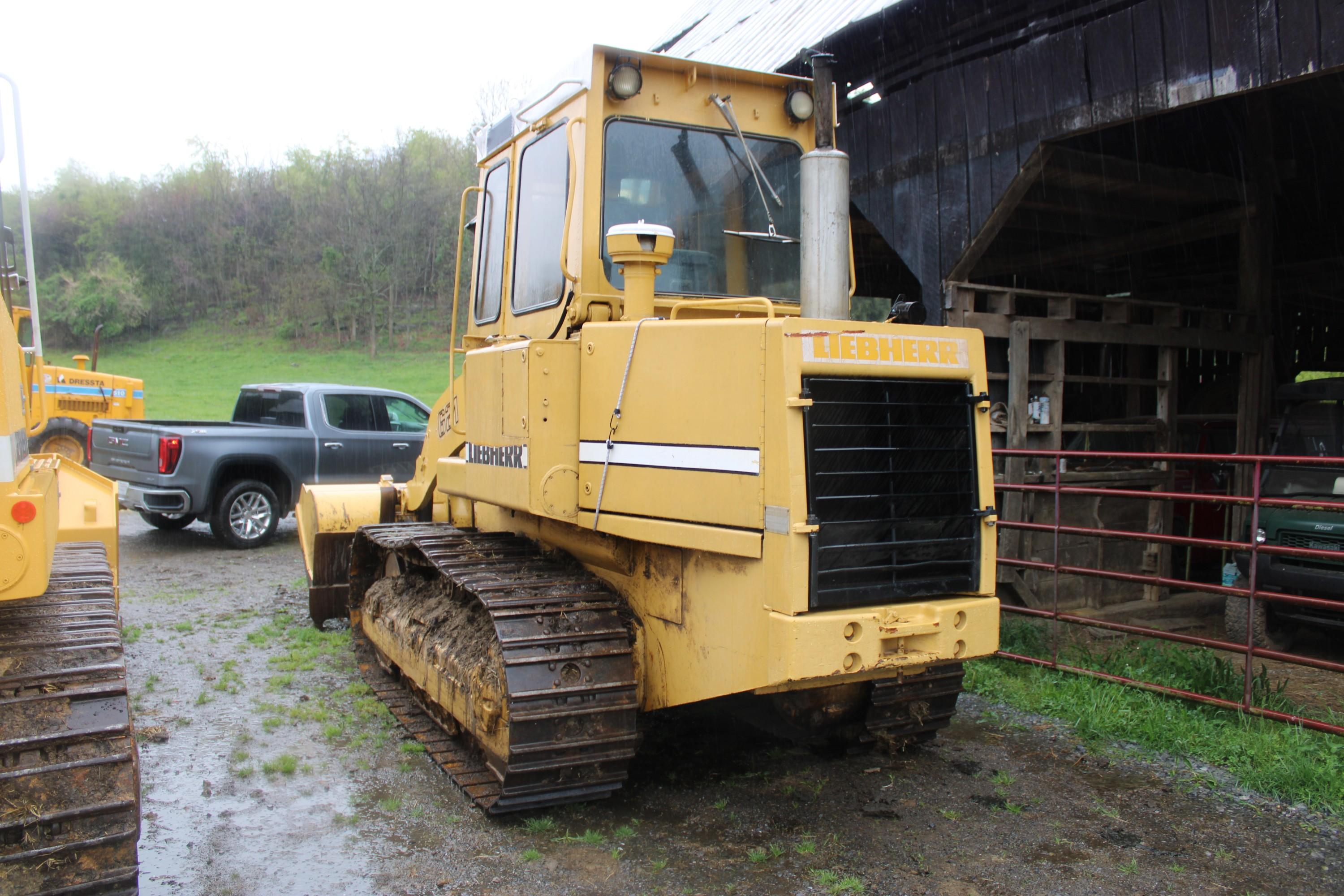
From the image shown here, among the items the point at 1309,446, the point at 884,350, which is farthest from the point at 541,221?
the point at 1309,446

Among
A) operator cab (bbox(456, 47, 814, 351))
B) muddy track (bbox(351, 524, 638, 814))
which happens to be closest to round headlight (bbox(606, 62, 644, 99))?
operator cab (bbox(456, 47, 814, 351))

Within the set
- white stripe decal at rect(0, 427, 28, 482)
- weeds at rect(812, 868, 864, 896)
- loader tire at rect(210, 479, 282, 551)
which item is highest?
white stripe decal at rect(0, 427, 28, 482)

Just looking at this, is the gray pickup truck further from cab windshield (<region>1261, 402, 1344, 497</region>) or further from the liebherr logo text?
cab windshield (<region>1261, 402, 1344, 497</region>)

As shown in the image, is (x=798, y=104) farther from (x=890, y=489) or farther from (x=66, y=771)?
(x=66, y=771)

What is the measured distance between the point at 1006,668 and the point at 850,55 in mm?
5225

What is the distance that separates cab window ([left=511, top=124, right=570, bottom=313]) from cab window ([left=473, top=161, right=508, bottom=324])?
0.20 metres

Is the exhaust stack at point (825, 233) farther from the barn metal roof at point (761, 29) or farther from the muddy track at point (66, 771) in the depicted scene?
the barn metal roof at point (761, 29)

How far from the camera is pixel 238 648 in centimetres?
691

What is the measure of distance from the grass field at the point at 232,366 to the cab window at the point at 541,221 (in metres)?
19.1

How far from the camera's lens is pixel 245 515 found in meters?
11.2

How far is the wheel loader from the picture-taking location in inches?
109

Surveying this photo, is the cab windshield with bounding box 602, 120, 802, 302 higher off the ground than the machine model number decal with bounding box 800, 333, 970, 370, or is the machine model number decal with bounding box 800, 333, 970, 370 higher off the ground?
the cab windshield with bounding box 602, 120, 802, 302

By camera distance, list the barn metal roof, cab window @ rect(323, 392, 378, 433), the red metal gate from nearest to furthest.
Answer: the red metal gate
the barn metal roof
cab window @ rect(323, 392, 378, 433)

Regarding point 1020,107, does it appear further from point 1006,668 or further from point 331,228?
point 331,228
